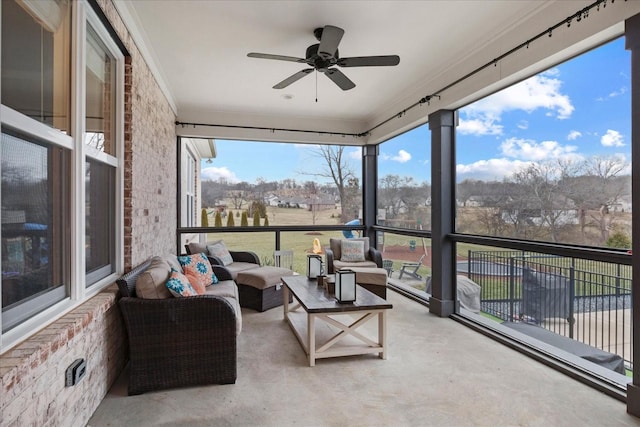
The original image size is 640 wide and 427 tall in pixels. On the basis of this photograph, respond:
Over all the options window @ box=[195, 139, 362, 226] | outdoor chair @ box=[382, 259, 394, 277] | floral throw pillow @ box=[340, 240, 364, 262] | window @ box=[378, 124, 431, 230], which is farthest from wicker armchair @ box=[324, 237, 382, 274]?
window @ box=[195, 139, 362, 226]

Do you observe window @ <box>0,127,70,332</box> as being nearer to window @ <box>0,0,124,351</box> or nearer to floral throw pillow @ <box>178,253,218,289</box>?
window @ <box>0,0,124,351</box>

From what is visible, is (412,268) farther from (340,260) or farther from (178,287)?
(178,287)

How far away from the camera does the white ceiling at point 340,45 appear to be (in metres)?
2.86

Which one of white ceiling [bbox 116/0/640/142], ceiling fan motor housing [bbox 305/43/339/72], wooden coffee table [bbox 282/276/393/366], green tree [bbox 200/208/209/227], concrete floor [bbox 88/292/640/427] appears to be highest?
white ceiling [bbox 116/0/640/142]

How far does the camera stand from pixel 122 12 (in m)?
2.74

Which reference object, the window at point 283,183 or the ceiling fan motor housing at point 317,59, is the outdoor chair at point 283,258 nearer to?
the window at point 283,183

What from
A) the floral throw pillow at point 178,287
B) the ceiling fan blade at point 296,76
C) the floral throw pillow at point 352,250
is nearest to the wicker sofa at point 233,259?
the floral throw pillow at point 352,250

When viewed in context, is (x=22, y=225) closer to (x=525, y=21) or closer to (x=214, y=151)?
(x=525, y=21)

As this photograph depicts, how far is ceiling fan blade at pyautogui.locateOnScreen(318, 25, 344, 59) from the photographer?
271 centimetres

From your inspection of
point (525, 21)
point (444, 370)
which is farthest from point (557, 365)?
point (525, 21)

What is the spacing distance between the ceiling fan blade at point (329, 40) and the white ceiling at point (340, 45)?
269 mm

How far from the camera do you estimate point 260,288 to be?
4430 mm

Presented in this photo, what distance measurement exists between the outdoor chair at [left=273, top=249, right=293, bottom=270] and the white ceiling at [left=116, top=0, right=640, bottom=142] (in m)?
2.57

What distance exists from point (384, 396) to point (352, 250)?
3.28 m
